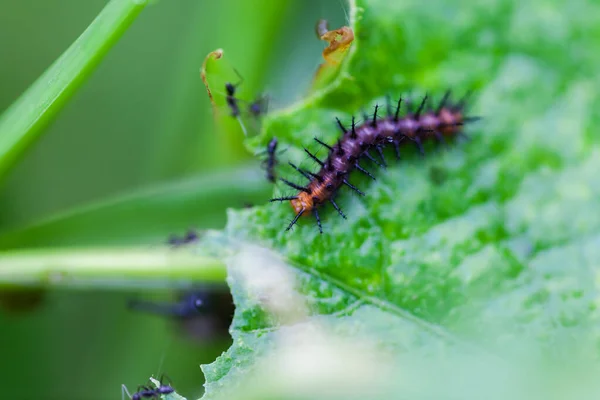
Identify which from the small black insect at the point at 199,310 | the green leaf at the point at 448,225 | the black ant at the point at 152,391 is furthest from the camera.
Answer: the small black insect at the point at 199,310

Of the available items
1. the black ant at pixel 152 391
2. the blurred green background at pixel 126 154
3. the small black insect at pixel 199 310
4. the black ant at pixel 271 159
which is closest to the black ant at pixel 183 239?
the blurred green background at pixel 126 154

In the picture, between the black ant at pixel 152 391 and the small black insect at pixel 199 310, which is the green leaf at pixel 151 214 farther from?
the black ant at pixel 152 391

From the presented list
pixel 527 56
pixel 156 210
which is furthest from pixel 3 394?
pixel 527 56

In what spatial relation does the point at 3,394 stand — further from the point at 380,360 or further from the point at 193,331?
the point at 380,360

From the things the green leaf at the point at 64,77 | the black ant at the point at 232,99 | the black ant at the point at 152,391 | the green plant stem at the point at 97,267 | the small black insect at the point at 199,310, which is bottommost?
the black ant at the point at 152,391

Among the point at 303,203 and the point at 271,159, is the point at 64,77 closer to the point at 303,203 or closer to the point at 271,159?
the point at 271,159
